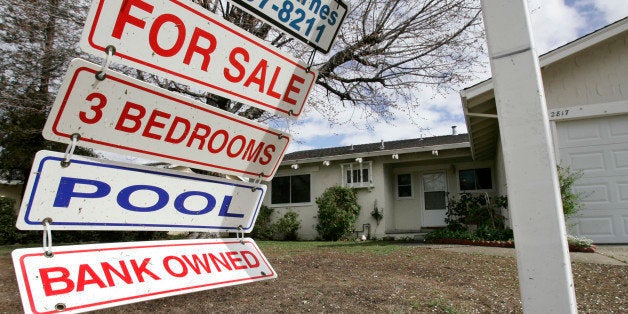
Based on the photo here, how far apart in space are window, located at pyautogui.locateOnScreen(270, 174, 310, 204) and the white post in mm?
14942

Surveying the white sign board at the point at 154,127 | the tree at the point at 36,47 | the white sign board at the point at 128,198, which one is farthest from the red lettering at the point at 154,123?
the tree at the point at 36,47

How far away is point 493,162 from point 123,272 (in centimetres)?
1513

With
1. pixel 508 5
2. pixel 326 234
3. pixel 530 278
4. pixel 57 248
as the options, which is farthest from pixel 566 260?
pixel 326 234

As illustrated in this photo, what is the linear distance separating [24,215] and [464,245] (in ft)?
32.3

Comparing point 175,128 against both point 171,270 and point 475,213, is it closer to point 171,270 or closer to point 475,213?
point 171,270

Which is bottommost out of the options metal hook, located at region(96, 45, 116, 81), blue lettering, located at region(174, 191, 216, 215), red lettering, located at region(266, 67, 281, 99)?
blue lettering, located at region(174, 191, 216, 215)

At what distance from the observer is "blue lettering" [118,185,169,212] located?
5.44 ft

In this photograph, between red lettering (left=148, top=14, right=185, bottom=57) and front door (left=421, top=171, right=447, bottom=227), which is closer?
red lettering (left=148, top=14, right=185, bottom=57)

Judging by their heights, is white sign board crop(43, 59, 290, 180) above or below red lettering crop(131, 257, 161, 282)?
above

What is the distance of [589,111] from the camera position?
8.93 m

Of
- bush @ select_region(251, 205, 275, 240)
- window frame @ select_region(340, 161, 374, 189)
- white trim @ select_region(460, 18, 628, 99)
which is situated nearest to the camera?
white trim @ select_region(460, 18, 628, 99)

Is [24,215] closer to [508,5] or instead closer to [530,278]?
[530,278]

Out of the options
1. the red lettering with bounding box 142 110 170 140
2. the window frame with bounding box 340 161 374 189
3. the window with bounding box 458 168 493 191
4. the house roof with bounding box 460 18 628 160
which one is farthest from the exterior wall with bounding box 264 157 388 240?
the red lettering with bounding box 142 110 170 140

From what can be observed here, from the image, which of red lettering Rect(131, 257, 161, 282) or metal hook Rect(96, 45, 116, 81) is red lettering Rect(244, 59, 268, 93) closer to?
metal hook Rect(96, 45, 116, 81)
